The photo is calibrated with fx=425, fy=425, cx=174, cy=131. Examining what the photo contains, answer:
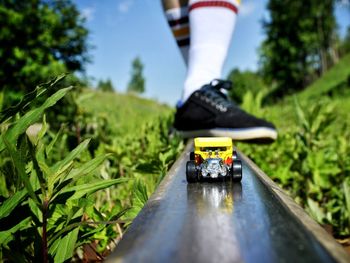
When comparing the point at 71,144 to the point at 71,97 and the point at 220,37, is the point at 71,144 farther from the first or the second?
the point at 220,37

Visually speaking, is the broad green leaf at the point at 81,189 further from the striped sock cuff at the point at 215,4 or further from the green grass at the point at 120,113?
the green grass at the point at 120,113

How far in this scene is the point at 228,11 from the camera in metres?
2.63

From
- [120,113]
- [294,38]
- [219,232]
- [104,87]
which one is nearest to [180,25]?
[219,232]

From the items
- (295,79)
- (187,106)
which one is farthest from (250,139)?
(295,79)

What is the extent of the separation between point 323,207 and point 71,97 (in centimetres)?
193

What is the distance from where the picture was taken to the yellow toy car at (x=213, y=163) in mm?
926

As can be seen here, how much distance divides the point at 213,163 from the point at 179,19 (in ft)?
7.26

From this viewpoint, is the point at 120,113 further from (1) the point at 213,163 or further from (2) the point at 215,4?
(1) the point at 213,163

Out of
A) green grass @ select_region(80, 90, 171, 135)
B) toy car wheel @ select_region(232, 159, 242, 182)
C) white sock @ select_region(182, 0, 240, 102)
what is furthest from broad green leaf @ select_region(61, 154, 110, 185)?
green grass @ select_region(80, 90, 171, 135)

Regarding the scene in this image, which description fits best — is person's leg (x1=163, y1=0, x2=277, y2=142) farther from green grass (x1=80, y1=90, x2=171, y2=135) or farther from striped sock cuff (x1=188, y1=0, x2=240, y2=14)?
green grass (x1=80, y1=90, x2=171, y2=135)

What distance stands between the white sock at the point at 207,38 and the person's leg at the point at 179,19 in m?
0.33

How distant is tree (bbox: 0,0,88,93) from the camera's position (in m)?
4.55

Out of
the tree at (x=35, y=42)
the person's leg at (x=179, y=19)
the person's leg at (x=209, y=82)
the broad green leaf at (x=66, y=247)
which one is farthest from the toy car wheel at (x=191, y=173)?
the tree at (x=35, y=42)

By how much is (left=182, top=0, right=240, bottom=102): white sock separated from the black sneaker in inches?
8.9
